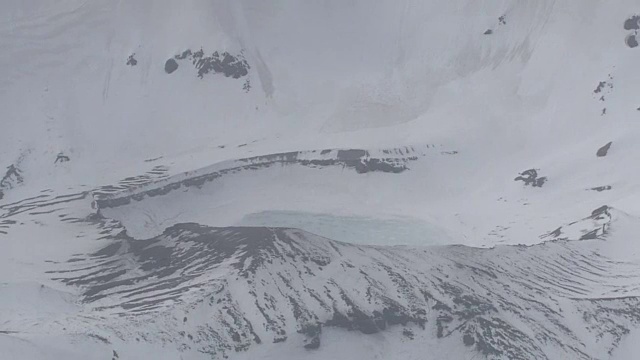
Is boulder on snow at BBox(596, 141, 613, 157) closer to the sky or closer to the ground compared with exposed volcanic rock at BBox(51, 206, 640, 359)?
closer to the sky

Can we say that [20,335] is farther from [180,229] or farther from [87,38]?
[87,38]

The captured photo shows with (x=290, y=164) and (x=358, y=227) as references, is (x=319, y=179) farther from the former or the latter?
(x=358, y=227)

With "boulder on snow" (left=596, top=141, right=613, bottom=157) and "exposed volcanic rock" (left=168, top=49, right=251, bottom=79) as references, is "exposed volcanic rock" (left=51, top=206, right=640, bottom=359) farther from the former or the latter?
"exposed volcanic rock" (left=168, top=49, right=251, bottom=79)

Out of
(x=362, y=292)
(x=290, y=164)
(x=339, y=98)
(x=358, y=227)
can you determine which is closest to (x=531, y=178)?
(x=358, y=227)

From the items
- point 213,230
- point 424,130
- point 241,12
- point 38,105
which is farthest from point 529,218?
point 38,105

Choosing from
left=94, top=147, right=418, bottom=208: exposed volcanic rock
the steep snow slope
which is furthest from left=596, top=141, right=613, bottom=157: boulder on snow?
left=94, top=147, right=418, bottom=208: exposed volcanic rock

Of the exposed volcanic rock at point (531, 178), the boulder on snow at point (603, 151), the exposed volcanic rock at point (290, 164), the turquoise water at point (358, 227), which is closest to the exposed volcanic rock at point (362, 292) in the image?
the turquoise water at point (358, 227)

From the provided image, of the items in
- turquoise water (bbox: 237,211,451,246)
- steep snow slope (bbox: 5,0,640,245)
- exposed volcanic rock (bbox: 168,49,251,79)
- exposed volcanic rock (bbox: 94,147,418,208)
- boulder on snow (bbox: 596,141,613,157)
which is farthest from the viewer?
exposed volcanic rock (bbox: 168,49,251,79)

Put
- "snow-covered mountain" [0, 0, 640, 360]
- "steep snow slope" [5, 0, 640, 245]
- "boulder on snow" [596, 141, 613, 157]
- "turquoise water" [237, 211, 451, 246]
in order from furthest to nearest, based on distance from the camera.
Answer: "boulder on snow" [596, 141, 613, 157]
"steep snow slope" [5, 0, 640, 245]
"turquoise water" [237, 211, 451, 246]
"snow-covered mountain" [0, 0, 640, 360]

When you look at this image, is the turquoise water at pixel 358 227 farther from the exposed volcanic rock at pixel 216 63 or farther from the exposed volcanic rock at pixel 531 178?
the exposed volcanic rock at pixel 216 63

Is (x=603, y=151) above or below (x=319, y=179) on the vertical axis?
above
